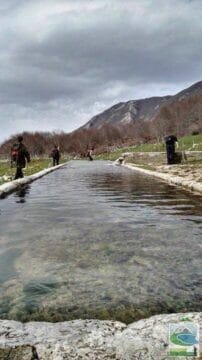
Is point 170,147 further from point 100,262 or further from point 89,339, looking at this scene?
point 89,339

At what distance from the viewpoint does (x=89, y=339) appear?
10.2 ft

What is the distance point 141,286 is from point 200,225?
11.5 feet

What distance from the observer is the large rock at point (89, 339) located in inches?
112

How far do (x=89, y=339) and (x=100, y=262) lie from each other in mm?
2332

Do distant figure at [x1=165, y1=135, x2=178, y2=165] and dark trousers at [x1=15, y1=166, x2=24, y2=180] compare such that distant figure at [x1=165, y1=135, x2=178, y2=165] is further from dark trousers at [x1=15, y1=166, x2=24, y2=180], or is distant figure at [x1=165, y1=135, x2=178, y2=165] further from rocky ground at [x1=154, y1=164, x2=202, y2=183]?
dark trousers at [x1=15, y1=166, x2=24, y2=180]

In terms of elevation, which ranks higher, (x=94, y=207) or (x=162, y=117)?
(x=162, y=117)

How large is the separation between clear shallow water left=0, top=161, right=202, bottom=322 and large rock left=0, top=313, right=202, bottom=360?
13.8 inches

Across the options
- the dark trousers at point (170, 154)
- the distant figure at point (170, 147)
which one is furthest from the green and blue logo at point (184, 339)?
the dark trousers at point (170, 154)

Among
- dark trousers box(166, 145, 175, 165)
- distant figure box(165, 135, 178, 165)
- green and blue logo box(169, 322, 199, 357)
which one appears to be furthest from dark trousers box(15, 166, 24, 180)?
green and blue logo box(169, 322, 199, 357)

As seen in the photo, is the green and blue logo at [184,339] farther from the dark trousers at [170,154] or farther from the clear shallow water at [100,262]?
the dark trousers at [170,154]

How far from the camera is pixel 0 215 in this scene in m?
9.69

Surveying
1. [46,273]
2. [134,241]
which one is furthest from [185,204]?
[46,273]

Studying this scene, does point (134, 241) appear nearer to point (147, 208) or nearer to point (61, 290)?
point (61, 290)

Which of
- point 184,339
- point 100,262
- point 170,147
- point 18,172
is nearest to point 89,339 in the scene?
point 184,339
